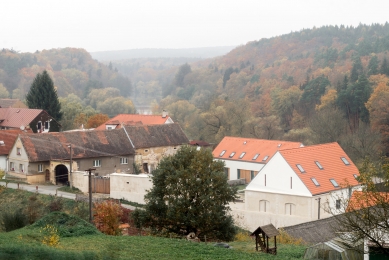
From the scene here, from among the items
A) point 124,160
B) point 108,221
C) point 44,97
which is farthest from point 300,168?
point 44,97

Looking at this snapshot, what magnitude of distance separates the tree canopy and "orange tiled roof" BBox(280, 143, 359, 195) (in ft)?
32.5

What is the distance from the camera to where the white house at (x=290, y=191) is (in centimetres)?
3641

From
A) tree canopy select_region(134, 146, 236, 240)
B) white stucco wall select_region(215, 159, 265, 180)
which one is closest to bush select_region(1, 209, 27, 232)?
tree canopy select_region(134, 146, 236, 240)

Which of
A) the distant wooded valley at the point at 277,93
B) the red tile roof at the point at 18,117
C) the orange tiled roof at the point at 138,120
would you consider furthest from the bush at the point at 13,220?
the orange tiled roof at the point at 138,120

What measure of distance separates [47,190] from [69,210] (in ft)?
20.4

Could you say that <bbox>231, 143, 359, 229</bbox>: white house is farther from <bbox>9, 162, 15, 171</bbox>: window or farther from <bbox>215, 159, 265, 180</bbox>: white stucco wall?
<bbox>9, 162, 15, 171</bbox>: window

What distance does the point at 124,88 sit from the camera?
19550 cm

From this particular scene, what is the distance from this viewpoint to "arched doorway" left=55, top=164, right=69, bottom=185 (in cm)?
4462

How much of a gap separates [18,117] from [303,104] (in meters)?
40.7

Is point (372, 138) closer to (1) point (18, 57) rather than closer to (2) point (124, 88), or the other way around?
(1) point (18, 57)

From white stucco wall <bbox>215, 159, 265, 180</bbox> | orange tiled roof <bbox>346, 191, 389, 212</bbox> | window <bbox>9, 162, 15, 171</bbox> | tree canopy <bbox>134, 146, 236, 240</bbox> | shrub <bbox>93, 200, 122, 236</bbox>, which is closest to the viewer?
orange tiled roof <bbox>346, 191, 389, 212</bbox>

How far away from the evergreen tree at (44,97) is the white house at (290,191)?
3183 cm

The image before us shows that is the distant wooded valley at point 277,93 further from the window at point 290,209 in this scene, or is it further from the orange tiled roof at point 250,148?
the window at point 290,209

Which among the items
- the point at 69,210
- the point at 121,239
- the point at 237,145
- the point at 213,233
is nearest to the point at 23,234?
the point at 121,239
